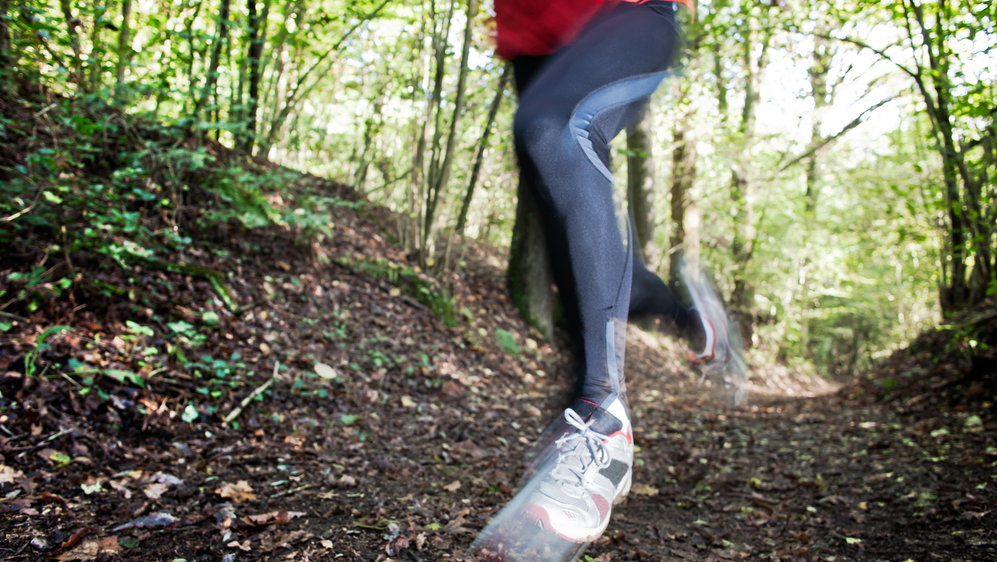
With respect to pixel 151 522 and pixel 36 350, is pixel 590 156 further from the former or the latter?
pixel 36 350

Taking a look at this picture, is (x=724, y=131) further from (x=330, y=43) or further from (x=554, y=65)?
(x=554, y=65)

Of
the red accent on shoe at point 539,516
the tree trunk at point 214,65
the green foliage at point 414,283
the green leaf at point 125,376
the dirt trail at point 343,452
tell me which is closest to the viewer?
the red accent on shoe at point 539,516

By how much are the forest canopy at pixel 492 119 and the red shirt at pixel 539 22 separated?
1.07 feet

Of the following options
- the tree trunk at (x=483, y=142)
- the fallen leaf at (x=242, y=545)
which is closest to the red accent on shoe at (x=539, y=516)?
the fallen leaf at (x=242, y=545)

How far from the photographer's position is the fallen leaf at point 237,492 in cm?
193

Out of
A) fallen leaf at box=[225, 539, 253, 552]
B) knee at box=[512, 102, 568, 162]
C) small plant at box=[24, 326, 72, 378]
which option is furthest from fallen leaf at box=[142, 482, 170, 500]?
Result: knee at box=[512, 102, 568, 162]

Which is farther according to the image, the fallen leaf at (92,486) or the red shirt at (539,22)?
the fallen leaf at (92,486)

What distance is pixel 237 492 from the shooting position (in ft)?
6.49

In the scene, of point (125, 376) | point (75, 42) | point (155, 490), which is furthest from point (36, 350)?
point (75, 42)

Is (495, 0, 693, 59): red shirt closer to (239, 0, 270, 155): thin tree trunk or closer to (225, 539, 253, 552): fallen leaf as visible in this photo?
(225, 539, 253, 552): fallen leaf

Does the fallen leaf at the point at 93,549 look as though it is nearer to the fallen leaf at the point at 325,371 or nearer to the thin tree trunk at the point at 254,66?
the fallen leaf at the point at 325,371

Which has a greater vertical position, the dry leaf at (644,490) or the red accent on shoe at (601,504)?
the red accent on shoe at (601,504)

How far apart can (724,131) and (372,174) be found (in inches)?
216

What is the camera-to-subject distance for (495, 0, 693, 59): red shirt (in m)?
1.53
